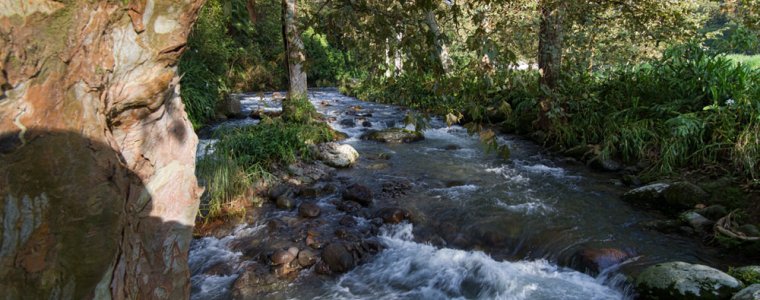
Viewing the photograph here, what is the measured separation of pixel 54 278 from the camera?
1.38 meters

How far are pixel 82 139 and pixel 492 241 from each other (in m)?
4.91

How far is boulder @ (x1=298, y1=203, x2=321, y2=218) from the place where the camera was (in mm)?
6332

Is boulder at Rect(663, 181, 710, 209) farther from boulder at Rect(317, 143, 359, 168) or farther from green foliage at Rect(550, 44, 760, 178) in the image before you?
boulder at Rect(317, 143, 359, 168)

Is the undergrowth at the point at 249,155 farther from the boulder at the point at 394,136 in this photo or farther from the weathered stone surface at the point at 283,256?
the weathered stone surface at the point at 283,256

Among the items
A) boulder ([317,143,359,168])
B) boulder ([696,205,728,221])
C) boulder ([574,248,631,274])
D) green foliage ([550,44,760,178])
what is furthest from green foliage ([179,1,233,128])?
boulder ([696,205,728,221])

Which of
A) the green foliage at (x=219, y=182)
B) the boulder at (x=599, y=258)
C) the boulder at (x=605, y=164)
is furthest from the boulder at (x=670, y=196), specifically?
the green foliage at (x=219, y=182)

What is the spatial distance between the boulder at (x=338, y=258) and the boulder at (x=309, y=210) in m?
1.08

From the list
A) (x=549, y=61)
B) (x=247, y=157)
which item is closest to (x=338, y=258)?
(x=247, y=157)

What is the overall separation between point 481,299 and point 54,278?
3913mm

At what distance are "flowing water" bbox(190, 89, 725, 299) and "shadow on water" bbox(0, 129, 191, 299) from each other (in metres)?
3.35

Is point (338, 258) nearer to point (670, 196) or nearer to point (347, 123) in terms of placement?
point (670, 196)

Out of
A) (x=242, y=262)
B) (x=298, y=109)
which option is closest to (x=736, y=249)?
(x=242, y=262)

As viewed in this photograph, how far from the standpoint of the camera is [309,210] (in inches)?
251

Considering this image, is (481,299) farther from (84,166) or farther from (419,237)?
(84,166)
